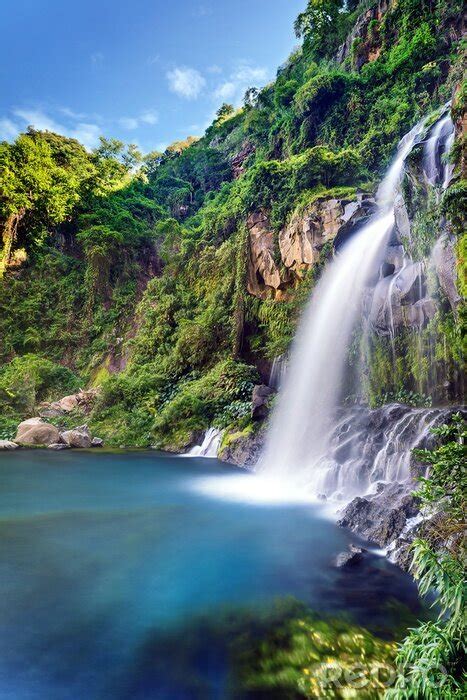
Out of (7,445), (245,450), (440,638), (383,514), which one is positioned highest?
(440,638)

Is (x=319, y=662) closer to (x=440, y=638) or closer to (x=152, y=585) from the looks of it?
(x=440, y=638)

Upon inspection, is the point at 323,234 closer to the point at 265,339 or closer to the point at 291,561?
the point at 265,339

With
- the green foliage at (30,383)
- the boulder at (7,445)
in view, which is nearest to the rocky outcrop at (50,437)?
the boulder at (7,445)

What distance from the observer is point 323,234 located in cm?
1590

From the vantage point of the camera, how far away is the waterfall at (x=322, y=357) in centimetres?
1175

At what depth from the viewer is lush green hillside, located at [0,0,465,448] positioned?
16891mm

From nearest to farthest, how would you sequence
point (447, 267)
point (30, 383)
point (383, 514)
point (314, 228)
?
point (383, 514)
point (447, 267)
point (314, 228)
point (30, 383)

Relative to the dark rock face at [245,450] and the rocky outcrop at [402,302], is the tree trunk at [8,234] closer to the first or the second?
the dark rock face at [245,450]

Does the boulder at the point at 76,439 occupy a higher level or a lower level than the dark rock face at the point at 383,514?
lower

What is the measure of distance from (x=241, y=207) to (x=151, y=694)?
20.6m

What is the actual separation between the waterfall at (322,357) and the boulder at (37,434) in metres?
8.36

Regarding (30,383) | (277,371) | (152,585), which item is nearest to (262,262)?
(277,371)

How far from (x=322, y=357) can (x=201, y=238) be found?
12.7 m

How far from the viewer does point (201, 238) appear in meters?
23.4
